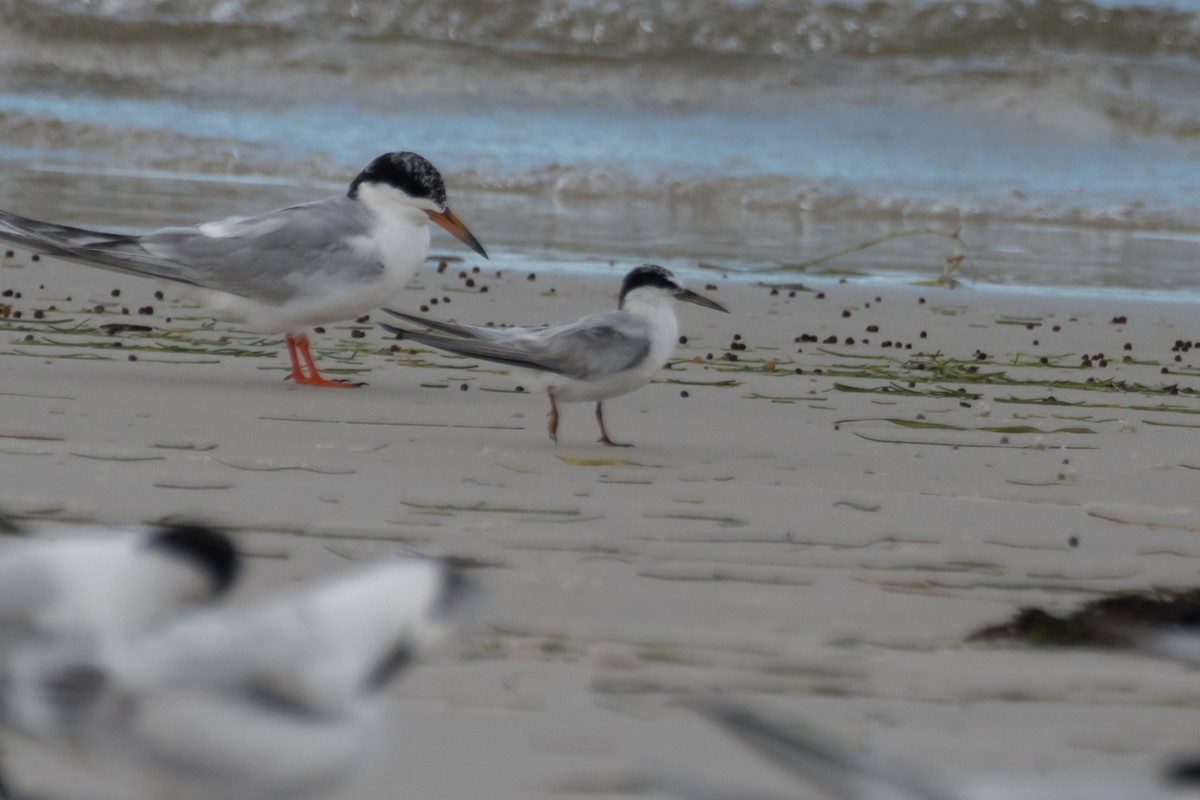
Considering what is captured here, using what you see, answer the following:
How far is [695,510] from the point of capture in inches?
134

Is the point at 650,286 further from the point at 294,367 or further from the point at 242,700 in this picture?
the point at 242,700

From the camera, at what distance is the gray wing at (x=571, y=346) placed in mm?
4258

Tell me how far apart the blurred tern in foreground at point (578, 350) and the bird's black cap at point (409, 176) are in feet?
3.44

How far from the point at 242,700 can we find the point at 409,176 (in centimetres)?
402

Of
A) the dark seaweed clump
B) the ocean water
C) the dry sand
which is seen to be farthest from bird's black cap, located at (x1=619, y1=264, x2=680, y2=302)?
the ocean water

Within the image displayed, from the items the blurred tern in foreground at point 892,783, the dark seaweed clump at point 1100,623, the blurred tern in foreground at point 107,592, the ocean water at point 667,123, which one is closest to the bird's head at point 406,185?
the ocean water at point 667,123

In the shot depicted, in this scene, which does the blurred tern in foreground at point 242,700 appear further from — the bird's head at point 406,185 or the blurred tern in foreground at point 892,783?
the bird's head at point 406,185

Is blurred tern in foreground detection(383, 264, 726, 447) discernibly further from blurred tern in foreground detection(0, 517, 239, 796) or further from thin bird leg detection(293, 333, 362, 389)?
blurred tern in foreground detection(0, 517, 239, 796)

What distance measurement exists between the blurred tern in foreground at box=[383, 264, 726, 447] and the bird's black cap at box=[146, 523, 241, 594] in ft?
8.19

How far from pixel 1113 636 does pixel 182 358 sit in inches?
138

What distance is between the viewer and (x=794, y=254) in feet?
30.9

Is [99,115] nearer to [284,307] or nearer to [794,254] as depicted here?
[794,254]

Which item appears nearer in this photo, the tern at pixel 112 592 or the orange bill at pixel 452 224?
the tern at pixel 112 592

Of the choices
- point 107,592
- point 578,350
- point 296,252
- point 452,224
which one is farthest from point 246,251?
point 107,592
